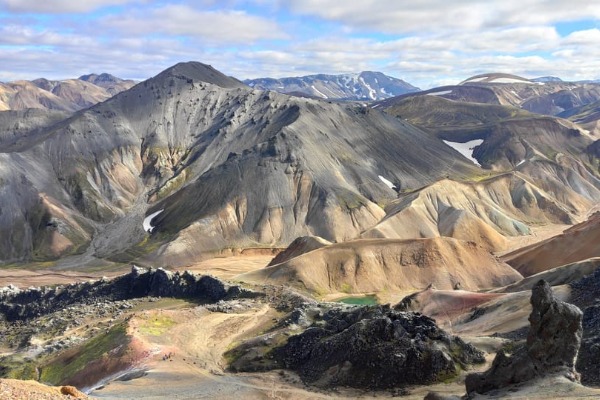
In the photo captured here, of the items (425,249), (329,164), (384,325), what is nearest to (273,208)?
(329,164)

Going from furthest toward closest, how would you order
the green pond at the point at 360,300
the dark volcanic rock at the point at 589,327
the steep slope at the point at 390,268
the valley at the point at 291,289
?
the steep slope at the point at 390,268
the green pond at the point at 360,300
the valley at the point at 291,289
the dark volcanic rock at the point at 589,327

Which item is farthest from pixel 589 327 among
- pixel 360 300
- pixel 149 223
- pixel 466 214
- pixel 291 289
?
pixel 149 223

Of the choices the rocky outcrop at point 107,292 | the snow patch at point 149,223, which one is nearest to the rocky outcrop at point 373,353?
the rocky outcrop at point 107,292

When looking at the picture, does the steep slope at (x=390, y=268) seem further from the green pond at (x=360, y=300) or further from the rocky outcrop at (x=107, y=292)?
the rocky outcrop at (x=107, y=292)

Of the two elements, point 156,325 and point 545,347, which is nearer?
point 545,347

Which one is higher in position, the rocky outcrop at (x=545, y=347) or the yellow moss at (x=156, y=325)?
the rocky outcrop at (x=545, y=347)

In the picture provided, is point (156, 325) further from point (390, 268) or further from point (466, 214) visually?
point (466, 214)

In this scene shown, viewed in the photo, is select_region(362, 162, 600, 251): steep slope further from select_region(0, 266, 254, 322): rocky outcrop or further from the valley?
select_region(0, 266, 254, 322): rocky outcrop

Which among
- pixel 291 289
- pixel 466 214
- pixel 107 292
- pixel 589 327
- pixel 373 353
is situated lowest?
pixel 107 292
